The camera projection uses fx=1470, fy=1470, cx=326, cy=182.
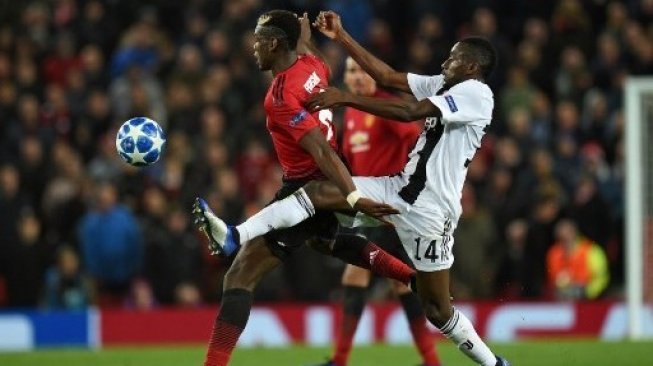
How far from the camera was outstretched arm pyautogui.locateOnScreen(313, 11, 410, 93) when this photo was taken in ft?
30.4

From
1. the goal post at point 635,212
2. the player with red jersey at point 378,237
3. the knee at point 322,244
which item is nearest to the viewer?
the knee at point 322,244

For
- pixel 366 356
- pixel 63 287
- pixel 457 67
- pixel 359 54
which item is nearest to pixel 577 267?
pixel 366 356

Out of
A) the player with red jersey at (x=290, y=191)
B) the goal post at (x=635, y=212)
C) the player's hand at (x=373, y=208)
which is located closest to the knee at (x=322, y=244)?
the player with red jersey at (x=290, y=191)

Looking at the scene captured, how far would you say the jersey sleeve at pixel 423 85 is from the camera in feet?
30.8

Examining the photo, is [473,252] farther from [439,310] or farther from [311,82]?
[311,82]

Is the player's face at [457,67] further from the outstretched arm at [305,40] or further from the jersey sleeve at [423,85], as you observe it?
the outstretched arm at [305,40]

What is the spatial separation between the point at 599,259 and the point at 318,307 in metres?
2.99

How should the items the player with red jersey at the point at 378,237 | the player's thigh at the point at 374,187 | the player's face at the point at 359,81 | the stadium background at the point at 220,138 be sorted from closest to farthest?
the player's thigh at the point at 374,187
the player with red jersey at the point at 378,237
the player's face at the point at 359,81
the stadium background at the point at 220,138

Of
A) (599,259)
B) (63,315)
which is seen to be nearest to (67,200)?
(63,315)

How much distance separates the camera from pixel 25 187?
53.9 feet

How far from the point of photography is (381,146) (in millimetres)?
10773

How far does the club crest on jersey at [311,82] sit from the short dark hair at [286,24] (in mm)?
243

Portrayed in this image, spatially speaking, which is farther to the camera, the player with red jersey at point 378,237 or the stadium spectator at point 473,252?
the stadium spectator at point 473,252

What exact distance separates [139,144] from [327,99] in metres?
1.31
